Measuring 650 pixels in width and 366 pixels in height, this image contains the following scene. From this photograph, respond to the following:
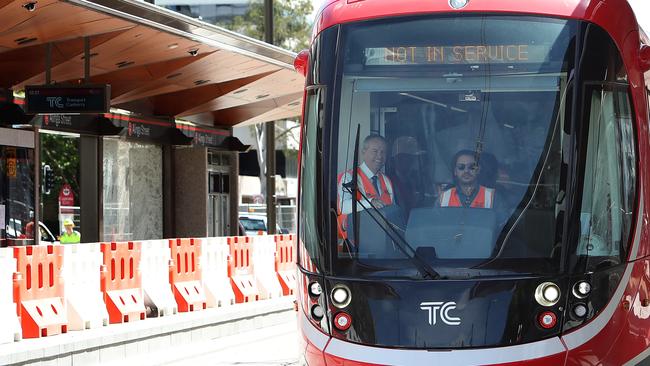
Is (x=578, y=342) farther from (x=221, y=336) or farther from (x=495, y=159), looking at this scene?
(x=221, y=336)

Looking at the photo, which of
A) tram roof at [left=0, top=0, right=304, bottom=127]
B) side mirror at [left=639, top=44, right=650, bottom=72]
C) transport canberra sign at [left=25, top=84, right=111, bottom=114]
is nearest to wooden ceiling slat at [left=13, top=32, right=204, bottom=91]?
tram roof at [left=0, top=0, right=304, bottom=127]

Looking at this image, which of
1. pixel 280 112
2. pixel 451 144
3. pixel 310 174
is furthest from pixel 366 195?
pixel 280 112

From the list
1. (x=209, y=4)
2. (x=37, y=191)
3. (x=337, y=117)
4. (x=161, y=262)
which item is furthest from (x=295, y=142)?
(x=337, y=117)

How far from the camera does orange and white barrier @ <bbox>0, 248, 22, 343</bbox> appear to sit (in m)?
12.9

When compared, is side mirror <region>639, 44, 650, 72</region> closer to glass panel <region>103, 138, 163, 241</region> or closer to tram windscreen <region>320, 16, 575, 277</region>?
tram windscreen <region>320, 16, 575, 277</region>

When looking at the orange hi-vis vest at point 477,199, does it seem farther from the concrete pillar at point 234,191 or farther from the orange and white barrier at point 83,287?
the concrete pillar at point 234,191

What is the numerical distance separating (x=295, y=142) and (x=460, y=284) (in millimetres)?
57890

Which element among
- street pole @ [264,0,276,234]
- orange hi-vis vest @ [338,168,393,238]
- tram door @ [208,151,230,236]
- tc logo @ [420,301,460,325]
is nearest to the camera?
tc logo @ [420,301,460,325]

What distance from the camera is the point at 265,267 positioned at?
20328 millimetres

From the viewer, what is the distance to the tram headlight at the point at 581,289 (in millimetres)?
7863

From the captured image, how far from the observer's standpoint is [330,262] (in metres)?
8.20

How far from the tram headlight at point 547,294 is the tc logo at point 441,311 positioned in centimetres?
53

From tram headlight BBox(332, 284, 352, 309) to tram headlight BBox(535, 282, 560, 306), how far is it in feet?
3.90

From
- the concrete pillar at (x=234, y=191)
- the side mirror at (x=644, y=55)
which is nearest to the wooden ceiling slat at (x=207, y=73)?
the concrete pillar at (x=234, y=191)
